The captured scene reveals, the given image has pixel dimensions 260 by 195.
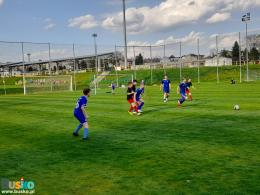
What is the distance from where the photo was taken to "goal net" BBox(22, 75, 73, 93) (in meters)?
52.8

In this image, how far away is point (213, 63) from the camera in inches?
2566

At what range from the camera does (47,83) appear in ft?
177

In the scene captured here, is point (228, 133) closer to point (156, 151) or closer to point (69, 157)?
point (156, 151)

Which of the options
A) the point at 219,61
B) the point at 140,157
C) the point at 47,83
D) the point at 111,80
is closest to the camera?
the point at 140,157

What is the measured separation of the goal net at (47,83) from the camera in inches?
2078

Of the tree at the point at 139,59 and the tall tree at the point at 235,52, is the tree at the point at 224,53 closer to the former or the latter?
the tall tree at the point at 235,52

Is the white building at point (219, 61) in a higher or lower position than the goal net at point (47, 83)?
higher

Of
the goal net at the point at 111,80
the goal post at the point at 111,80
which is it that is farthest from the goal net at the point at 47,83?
the goal net at the point at 111,80

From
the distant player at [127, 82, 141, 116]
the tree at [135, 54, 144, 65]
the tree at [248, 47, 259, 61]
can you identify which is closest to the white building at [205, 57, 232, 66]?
the tree at [248, 47, 259, 61]

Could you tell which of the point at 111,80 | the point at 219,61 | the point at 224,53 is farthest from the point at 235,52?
the point at 111,80

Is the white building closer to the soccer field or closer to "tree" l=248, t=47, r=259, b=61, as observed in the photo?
"tree" l=248, t=47, r=259, b=61

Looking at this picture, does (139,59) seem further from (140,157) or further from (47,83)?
(140,157)

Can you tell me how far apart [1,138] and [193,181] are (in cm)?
821

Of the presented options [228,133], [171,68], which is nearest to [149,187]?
[228,133]
